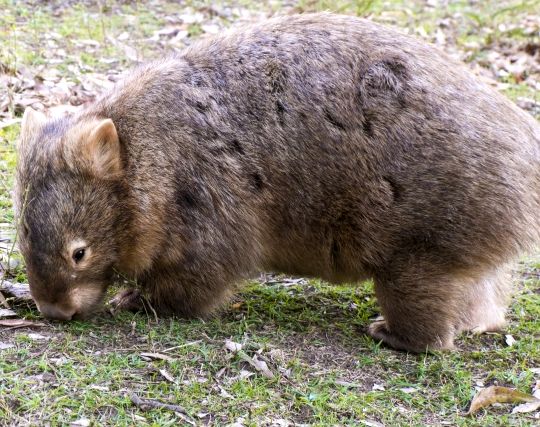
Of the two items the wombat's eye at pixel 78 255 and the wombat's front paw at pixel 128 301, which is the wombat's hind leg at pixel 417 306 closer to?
the wombat's front paw at pixel 128 301

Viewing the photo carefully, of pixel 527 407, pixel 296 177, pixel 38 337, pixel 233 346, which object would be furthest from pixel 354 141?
pixel 38 337

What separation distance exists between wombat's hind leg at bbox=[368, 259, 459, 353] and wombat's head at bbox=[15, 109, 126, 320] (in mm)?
1453

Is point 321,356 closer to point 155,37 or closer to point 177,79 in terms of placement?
point 177,79

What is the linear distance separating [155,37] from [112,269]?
472 centimetres

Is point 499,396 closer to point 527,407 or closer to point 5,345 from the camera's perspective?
point 527,407

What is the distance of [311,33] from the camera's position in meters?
4.74

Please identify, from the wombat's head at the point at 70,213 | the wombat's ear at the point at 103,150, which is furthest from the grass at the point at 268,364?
the wombat's ear at the point at 103,150

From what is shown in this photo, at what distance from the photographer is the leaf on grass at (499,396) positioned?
4.21 m

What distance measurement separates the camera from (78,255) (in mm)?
4383

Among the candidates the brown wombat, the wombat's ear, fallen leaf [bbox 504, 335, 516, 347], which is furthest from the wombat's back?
fallen leaf [bbox 504, 335, 516, 347]

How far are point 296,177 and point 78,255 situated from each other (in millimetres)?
1185

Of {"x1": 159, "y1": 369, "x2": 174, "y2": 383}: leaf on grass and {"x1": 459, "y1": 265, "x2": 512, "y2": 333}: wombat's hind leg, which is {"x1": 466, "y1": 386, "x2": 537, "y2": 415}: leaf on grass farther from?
{"x1": 159, "y1": 369, "x2": 174, "y2": 383}: leaf on grass

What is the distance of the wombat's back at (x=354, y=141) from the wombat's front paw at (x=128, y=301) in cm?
74

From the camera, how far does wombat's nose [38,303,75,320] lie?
439 cm
